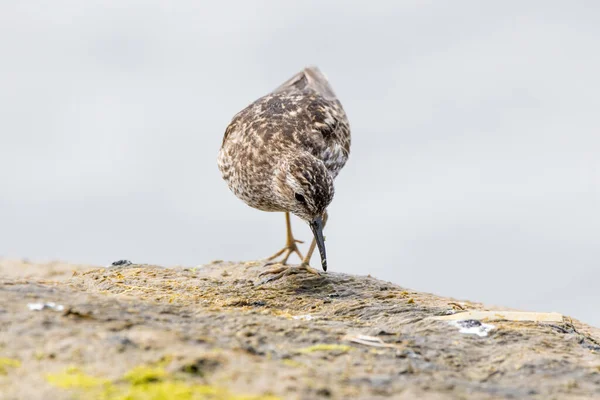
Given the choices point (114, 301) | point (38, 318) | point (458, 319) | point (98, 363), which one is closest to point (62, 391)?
point (98, 363)

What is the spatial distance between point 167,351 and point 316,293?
4.32 m

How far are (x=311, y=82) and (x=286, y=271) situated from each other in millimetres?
4318

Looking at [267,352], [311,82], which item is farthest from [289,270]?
[267,352]

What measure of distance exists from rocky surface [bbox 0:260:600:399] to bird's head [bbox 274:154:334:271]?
5.01 feet

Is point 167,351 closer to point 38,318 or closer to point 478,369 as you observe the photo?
point 38,318

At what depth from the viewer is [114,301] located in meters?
6.00

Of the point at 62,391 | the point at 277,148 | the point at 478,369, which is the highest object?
the point at 277,148

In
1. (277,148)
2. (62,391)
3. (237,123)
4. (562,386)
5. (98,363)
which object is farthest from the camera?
(237,123)

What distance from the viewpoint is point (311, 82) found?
13.1 metres

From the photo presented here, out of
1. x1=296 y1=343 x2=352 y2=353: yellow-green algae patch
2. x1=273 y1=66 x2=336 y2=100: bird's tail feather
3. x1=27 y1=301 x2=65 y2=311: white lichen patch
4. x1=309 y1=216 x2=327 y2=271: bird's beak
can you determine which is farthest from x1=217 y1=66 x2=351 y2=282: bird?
x1=27 y1=301 x2=65 y2=311: white lichen patch

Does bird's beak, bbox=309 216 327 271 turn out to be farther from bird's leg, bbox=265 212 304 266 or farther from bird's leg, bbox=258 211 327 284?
bird's leg, bbox=265 212 304 266

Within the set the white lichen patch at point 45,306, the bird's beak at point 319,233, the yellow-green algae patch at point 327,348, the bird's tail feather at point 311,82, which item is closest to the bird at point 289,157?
the bird's beak at point 319,233

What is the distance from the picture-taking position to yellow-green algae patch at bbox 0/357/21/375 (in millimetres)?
4512

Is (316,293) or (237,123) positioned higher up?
(237,123)
